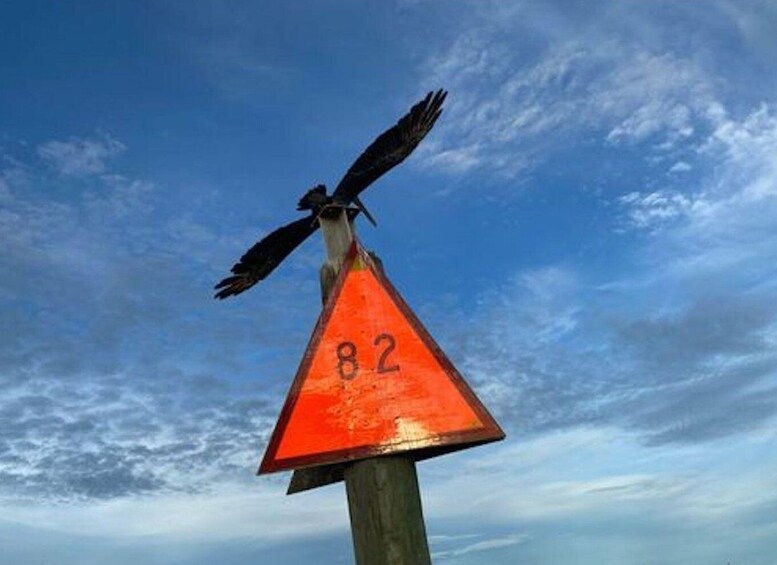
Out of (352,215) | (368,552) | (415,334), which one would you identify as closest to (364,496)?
(368,552)

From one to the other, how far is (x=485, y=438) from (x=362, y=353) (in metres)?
0.67

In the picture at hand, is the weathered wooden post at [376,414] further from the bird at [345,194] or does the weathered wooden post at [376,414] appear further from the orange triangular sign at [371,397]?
the bird at [345,194]

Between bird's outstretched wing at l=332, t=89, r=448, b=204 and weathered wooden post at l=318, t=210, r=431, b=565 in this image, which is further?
bird's outstretched wing at l=332, t=89, r=448, b=204

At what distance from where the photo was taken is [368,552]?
3.12m

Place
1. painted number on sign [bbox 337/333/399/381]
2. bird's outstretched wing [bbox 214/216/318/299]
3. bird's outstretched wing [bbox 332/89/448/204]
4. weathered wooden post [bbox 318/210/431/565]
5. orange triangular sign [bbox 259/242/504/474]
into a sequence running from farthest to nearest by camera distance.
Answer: bird's outstretched wing [bbox 214/216/318/299] < bird's outstretched wing [bbox 332/89/448/204] < painted number on sign [bbox 337/333/399/381] < orange triangular sign [bbox 259/242/504/474] < weathered wooden post [bbox 318/210/431/565]

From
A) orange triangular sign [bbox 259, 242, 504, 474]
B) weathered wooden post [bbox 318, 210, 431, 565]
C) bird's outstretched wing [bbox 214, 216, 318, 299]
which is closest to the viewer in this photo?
weathered wooden post [bbox 318, 210, 431, 565]

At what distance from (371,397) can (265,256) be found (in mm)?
1457

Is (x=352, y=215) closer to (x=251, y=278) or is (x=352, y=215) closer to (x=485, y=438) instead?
(x=251, y=278)

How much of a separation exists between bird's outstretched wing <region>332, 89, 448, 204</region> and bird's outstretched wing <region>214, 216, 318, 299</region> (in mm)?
450

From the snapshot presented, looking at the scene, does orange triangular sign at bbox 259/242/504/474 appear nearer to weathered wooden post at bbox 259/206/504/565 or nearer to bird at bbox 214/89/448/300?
weathered wooden post at bbox 259/206/504/565

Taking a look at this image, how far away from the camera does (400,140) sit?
3.81 m

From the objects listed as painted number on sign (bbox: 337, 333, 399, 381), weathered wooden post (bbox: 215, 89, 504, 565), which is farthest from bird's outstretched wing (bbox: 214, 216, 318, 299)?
painted number on sign (bbox: 337, 333, 399, 381)

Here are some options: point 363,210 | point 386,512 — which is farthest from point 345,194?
point 386,512

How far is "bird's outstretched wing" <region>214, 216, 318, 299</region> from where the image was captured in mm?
4219
